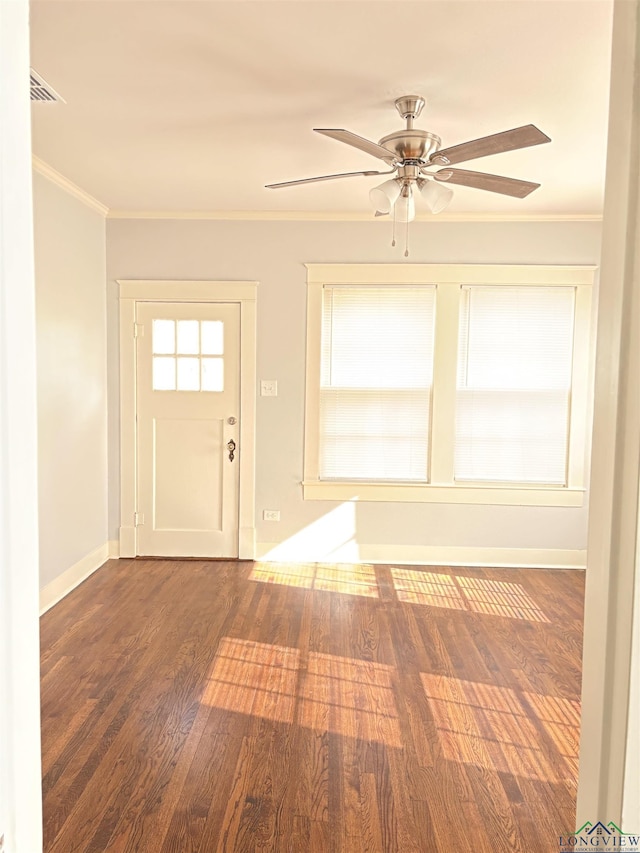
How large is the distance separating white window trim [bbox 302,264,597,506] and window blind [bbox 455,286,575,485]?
6cm

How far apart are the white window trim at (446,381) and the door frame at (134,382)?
45 centimetres

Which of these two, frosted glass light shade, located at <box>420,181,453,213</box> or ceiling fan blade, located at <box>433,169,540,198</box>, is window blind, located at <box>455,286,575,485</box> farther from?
frosted glass light shade, located at <box>420,181,453,213</box>

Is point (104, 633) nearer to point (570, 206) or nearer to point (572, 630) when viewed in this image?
point (572, 630)

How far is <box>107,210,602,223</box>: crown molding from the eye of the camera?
4836 mm

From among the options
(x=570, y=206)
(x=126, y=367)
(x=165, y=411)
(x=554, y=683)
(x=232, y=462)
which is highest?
(x=570, y=206)

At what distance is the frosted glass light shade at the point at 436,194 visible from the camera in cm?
274

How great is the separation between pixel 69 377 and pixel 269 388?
1.50 m

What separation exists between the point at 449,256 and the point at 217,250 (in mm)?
1839

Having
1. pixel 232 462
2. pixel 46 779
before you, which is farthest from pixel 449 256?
pixel 46 779

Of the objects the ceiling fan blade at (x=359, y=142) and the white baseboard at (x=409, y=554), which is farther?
the white baseboard at (x=409, y=554)

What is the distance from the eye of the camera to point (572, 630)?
3814 millimetres

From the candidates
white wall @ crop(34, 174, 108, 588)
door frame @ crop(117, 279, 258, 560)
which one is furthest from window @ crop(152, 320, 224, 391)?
white wall @ crop(34, 174, 108, 588)

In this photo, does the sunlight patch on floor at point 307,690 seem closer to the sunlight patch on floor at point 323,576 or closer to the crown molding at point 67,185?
the sunlight patch on floor at point 323,576

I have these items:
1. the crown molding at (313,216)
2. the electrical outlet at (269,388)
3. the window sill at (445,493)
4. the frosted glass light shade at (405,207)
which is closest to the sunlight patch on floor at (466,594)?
the window sill at (445,493)
